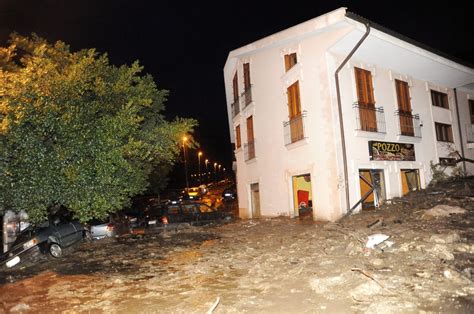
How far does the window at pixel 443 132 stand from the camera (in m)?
18.6

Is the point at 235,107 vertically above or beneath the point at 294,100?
above

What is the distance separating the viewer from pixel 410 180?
1689 cm

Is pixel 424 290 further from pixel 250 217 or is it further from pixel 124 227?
pixel 250 217

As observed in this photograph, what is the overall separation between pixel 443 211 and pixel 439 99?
10321 millimetres

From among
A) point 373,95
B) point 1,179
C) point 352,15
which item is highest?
point 352,15

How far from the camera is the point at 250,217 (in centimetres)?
2045

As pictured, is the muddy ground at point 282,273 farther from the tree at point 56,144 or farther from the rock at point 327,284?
the tree at point 56,144

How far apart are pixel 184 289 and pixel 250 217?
46.0 feet

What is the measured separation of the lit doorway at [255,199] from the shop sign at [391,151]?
7042 millimetres

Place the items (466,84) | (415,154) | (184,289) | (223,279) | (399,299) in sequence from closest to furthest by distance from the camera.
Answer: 1. (399,299)
2. (184,289)
3. (223,279)
4. (415,154)
5. (466,84)

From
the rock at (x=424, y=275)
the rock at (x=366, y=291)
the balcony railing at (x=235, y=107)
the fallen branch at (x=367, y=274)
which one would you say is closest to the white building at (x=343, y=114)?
the balcony railing at (x=235, y=107)

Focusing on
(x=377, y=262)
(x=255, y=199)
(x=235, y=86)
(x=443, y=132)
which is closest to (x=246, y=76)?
(x=235, y=86)

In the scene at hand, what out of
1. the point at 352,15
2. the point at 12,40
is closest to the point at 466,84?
the point at 352,15

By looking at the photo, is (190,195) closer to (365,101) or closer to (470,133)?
(470,133)
